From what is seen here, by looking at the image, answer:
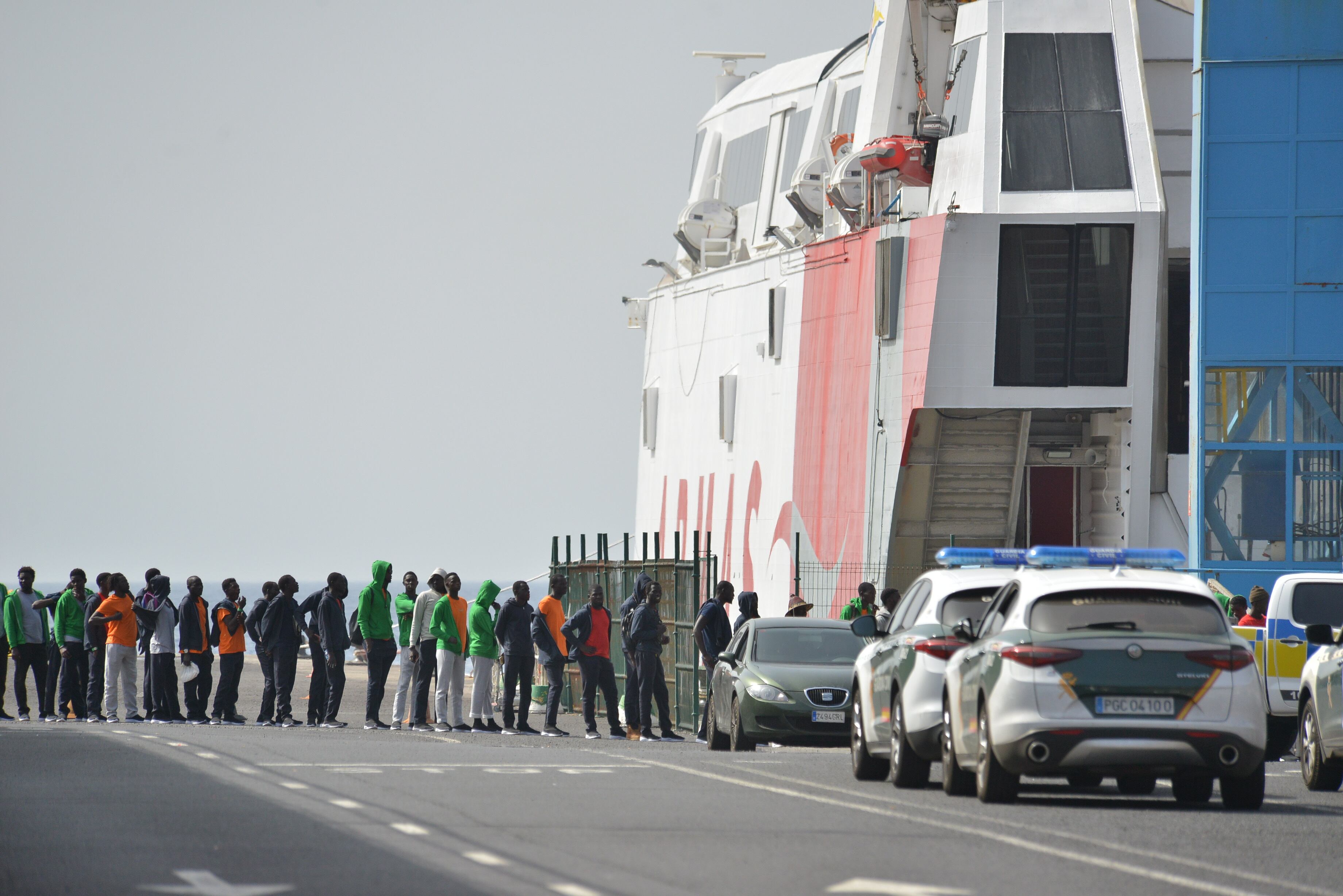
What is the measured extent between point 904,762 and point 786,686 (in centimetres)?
496

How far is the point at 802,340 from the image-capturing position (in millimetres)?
37250

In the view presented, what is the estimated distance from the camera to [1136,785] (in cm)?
1553

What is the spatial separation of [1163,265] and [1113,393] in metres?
2.01

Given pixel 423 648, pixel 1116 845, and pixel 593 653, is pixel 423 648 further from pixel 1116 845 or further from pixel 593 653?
pixel 1116 845

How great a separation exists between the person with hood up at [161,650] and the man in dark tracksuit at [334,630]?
1.97 m

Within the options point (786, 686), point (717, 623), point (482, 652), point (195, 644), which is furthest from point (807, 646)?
point (195, 644)

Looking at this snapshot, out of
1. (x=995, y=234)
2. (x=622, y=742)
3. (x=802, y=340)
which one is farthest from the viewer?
(x=802, y=340)

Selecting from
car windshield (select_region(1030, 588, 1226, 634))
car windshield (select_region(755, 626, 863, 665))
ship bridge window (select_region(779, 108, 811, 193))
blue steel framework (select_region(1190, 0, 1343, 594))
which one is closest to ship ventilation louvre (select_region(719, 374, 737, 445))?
ship bridge window (select_region(779, 108, 811, 193))

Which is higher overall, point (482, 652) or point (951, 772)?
point (482, 652)

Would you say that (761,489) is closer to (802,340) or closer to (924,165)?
(802,340)

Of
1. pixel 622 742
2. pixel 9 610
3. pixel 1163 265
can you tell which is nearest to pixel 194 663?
pixel 9 610

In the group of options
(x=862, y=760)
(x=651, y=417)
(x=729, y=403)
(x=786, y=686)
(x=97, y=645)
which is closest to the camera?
(x=862, y=760)

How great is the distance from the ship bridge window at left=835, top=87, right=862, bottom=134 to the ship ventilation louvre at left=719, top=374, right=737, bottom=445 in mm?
5111

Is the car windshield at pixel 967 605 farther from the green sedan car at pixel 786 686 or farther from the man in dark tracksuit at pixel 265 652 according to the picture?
the man in dark tracksuit at pixel 265 652
